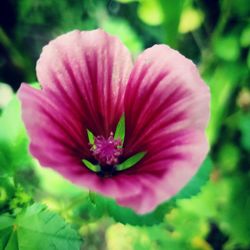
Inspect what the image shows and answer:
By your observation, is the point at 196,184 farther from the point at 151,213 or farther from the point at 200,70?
the point at 200,70

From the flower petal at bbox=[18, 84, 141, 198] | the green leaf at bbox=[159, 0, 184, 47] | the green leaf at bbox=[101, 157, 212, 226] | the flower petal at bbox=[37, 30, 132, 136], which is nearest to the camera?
the flower petal at bbox=[18, 84, 141, 198]

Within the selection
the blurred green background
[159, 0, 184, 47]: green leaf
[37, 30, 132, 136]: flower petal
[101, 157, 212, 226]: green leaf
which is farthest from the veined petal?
[159, 0, 184, 47]: green leaf

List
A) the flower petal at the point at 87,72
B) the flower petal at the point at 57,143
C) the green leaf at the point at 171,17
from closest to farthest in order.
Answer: the flower petal at the point at 57,143 < the flower petal at the point at 87,72 < the green leaf at the point at 171,17

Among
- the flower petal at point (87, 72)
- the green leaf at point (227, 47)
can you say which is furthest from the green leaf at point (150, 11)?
the flower petal at point (87, 72)

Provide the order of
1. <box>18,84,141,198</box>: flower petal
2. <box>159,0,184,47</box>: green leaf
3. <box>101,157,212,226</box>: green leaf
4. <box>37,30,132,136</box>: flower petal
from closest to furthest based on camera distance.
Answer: <box>18,84,141,198</box>: flower petal, <box>37,30,132,136</box>: flower petal, <box>101,157,212,226</box>: green leaf, <box>159,0,184,47</box>: green leaf

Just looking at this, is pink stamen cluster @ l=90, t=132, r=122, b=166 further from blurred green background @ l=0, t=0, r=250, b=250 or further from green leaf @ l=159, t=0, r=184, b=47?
green leaf @ l=159, t=0, r=184, b=47

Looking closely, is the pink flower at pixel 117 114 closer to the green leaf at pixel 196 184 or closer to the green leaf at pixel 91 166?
the green leaf at pixel 91 166
